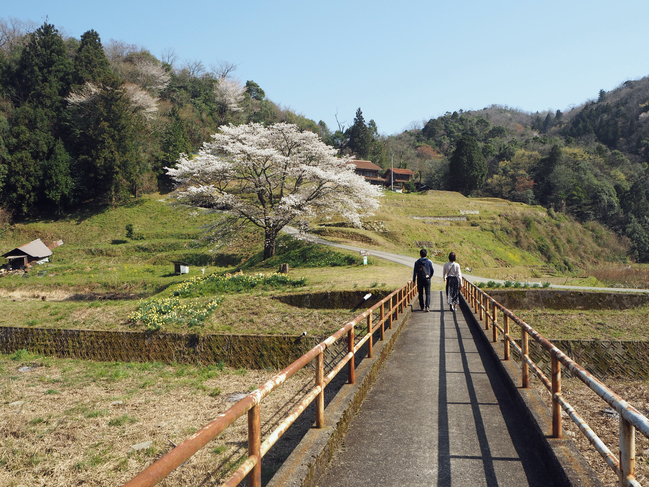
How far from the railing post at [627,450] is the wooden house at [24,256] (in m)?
38.7

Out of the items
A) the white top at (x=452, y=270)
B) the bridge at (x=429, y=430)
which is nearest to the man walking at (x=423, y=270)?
the white top at (x=452, y=270)

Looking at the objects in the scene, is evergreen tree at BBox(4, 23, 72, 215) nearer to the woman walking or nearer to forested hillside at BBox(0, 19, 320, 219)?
forested hillside at BBox(0, 19, 320, 219)

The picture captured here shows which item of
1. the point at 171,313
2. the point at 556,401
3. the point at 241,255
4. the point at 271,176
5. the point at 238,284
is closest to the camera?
the point at 556,401

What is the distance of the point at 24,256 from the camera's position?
32.9 m

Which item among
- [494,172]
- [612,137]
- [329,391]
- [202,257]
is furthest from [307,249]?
[612,137]

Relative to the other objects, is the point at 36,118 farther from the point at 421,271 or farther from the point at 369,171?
A: the point at 421,271

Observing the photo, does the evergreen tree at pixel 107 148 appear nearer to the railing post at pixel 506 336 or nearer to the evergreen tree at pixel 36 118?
the evergreen tree at pixel 36 118

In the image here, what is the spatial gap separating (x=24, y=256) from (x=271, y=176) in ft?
71.1

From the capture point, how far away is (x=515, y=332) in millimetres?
12984

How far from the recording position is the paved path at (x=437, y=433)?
3.67 m

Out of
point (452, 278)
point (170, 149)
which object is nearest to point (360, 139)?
point (170, 149)

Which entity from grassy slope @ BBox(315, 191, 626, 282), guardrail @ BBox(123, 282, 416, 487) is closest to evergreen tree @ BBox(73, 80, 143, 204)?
grassy slope @ BBox(315, 191, 626, 282)

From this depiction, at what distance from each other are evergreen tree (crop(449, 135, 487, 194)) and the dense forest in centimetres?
16

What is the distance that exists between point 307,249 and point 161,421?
20.5 metres
